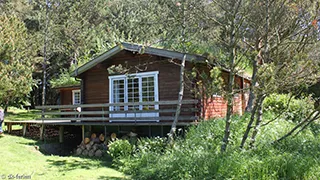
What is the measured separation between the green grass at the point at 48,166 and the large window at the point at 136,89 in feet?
10.5

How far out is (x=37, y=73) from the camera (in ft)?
95.7

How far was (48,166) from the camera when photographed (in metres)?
8.62

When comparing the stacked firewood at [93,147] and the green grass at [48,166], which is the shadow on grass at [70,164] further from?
the stacked firewood at [93,147]

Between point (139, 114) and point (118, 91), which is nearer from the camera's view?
point (139, 114)

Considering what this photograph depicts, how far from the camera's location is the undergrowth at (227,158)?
18.1ft

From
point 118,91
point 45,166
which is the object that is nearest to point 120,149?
point 45,166

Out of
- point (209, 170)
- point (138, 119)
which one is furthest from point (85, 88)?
point (209, 170)

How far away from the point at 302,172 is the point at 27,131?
13786mm

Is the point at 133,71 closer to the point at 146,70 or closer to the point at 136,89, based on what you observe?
the point at 146,70

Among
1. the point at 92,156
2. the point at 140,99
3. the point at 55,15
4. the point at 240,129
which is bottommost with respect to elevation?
the point at 92,156

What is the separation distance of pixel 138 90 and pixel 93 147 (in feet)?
9.80

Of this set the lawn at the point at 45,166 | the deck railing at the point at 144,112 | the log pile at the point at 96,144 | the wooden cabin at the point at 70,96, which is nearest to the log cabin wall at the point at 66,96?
the wooden cabin at the point at 70,96

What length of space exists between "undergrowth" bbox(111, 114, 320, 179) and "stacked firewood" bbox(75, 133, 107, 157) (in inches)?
75.8

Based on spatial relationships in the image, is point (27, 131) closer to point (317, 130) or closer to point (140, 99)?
point (140, 99)
